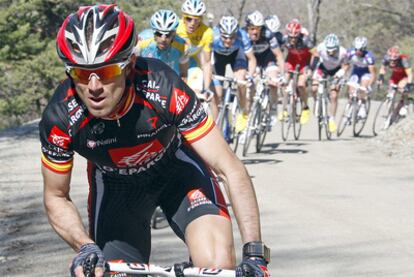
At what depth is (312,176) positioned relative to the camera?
1423cm

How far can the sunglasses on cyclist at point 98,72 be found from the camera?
4324 millimetres

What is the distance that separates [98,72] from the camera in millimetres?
4324

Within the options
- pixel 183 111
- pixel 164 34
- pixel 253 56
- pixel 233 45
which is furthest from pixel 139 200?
pixel 253 56

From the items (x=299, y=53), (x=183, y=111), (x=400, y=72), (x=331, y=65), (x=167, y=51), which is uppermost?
(x=183, y=111)

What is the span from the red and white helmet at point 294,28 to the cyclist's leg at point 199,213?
1468 cm

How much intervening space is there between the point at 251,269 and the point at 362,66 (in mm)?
18641

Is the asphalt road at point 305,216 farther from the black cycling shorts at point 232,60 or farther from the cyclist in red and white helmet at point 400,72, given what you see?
the cyclist in red and white helmet at point 400,72

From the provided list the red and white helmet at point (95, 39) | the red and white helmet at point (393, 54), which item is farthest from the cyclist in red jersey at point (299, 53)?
the red and white helmet at point (95, 39)

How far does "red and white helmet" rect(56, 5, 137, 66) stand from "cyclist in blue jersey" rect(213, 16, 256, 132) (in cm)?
1004

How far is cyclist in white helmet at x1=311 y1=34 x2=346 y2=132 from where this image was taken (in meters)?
20.4

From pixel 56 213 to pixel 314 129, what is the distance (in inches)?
796

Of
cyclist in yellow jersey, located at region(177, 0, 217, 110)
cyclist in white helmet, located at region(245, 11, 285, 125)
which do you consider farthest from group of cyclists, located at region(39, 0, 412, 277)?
cyclist in white helmet, located at region(245, 11, 285, 125)

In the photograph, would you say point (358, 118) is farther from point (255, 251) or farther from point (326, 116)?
point (255, 251)

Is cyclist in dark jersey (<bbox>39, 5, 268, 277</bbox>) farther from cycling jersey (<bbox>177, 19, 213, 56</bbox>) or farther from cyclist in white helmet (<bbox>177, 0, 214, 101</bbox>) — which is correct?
cycling jersey (<bbox>177, 19, 213, 56</bbox>)
